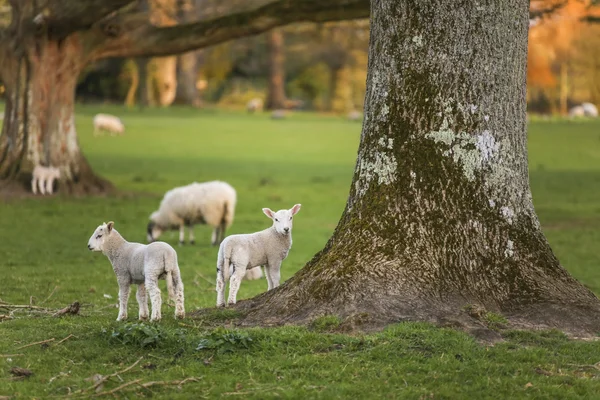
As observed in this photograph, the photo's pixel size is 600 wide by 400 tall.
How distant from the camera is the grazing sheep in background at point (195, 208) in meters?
19.0

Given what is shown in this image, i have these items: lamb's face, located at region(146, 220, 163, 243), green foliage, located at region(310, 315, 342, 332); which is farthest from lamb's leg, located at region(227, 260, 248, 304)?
lamb's face, located at region(146, 220, 163, 243)

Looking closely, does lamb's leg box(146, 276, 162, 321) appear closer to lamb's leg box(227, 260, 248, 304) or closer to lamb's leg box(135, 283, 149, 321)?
lamb's leg box(135, 283, 149, 321)

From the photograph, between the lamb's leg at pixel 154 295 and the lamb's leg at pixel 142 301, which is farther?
the lamb's leg at pixel 142 301

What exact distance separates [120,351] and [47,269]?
7.84 m

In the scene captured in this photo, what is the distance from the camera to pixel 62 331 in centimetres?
848

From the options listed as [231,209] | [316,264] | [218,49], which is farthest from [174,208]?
[218,49]

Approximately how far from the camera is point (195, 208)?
19.0 metres

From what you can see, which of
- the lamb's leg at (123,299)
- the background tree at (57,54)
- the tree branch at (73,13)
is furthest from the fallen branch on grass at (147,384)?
the background tree at (57,54)

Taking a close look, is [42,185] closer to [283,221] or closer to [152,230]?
[152,230]

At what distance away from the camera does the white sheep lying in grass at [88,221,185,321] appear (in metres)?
8.80

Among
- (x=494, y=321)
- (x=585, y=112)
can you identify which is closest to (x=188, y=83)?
(x=585, y=112)

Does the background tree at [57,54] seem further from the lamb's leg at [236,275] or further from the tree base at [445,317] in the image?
the tree base at [445,317]

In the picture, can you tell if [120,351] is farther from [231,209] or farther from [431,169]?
[231,209]

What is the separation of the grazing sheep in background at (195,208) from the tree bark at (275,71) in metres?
50.5
